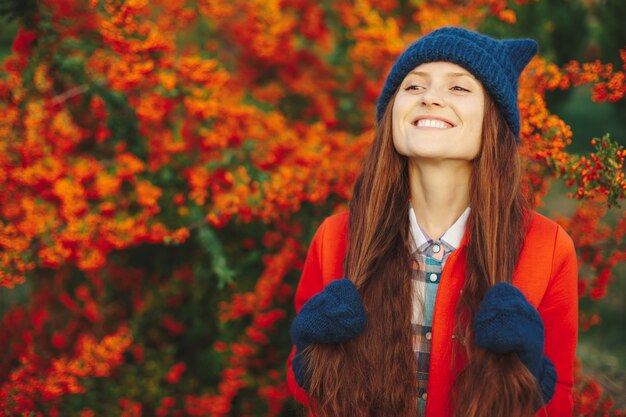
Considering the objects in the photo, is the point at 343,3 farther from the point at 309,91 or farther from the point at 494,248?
the point at 494,248

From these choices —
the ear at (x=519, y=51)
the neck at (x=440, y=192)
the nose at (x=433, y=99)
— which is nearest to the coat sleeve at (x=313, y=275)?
the neck at (x=440, y=192)

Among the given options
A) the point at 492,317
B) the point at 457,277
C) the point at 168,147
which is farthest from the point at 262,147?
the point at 492,317

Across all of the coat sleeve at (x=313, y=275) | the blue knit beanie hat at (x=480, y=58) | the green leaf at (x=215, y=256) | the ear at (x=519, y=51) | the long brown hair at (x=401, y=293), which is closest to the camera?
the long brown hair at (x=401, y=293)

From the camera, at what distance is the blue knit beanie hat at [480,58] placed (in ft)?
5.96

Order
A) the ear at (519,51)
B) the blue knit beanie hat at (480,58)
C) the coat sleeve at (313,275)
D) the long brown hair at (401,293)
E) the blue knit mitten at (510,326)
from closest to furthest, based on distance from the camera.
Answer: the blue knit mitten at (510,326)
the long brown hair at (401,293)
the blue knit beanie hat at (480,58)
the ear at (519,51)
the coat sleeve at (313,275)

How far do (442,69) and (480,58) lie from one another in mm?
121

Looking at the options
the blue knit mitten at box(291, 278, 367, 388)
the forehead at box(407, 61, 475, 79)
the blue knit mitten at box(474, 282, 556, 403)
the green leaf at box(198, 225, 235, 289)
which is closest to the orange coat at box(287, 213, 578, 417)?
the blue knit mitten at box(474, 282, 556, 403)

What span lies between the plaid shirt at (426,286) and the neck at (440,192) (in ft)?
0.12

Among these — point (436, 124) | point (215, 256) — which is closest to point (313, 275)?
point (436, 124)

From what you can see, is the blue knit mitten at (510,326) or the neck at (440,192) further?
the neck at (440,192)

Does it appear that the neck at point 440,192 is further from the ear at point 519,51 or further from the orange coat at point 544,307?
the ear at point 519,51

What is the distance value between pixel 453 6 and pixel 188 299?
2524 millimetres

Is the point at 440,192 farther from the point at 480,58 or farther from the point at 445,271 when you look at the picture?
the point at 480,58

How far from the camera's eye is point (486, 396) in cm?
164
